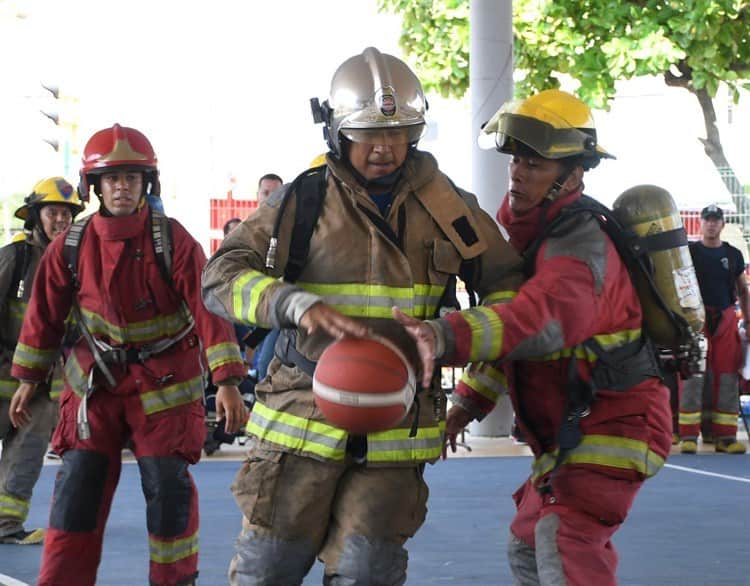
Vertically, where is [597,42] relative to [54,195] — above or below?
above

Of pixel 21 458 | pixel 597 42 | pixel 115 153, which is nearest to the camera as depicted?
pixel 115 153

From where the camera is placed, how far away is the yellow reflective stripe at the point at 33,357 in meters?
6.14

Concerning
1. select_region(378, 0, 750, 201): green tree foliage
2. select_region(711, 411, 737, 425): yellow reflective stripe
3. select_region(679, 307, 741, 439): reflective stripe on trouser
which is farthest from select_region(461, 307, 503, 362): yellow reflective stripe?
select_region(378, 0, 750, 201): green tree foliage

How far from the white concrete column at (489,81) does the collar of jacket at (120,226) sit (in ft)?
23.9

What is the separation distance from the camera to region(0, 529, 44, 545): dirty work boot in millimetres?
8180

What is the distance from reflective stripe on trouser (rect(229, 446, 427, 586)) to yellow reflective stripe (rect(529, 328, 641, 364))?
2.08ft

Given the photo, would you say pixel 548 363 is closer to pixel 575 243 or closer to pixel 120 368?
pixel 575 243

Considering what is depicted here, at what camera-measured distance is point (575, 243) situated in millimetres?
4367

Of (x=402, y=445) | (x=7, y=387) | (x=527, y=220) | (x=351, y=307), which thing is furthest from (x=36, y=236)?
(x=402, y=445)

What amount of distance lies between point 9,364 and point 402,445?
489cm

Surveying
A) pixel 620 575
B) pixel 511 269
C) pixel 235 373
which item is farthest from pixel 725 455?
pixel 511 269

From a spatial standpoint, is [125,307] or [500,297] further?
[125,307]

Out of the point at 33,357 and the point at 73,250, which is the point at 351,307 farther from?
the point at 33,357

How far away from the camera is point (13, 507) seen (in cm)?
823
